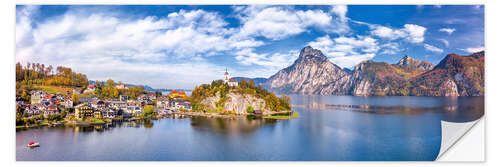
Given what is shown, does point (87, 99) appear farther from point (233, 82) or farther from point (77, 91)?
point (233, 82)

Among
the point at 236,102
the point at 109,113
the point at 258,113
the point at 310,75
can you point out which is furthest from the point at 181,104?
the point at 310,75

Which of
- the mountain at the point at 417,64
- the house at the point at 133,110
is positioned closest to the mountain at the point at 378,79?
the mountain at the point at 417,64

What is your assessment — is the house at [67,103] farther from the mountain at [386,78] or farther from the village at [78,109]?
the mountain at [386,78]

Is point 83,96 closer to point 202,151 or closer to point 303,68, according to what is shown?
point 202,151

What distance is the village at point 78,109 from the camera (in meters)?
8.93

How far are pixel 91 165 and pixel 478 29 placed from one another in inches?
428

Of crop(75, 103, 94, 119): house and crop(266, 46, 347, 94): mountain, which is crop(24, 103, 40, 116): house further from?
crop(266, 46, 347, 94): mountain

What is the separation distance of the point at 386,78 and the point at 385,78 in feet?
0.96

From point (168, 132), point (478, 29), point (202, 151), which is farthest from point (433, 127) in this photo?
point (168, 132)

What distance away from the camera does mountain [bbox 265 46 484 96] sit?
27656 millimetres

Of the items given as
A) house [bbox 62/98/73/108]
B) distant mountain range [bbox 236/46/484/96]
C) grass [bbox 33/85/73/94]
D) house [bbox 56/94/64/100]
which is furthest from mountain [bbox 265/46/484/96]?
grass [bbox 33/85/73/94]

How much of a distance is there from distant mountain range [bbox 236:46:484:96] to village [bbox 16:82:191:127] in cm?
786

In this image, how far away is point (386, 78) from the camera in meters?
57.8

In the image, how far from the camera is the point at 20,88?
842 cm
